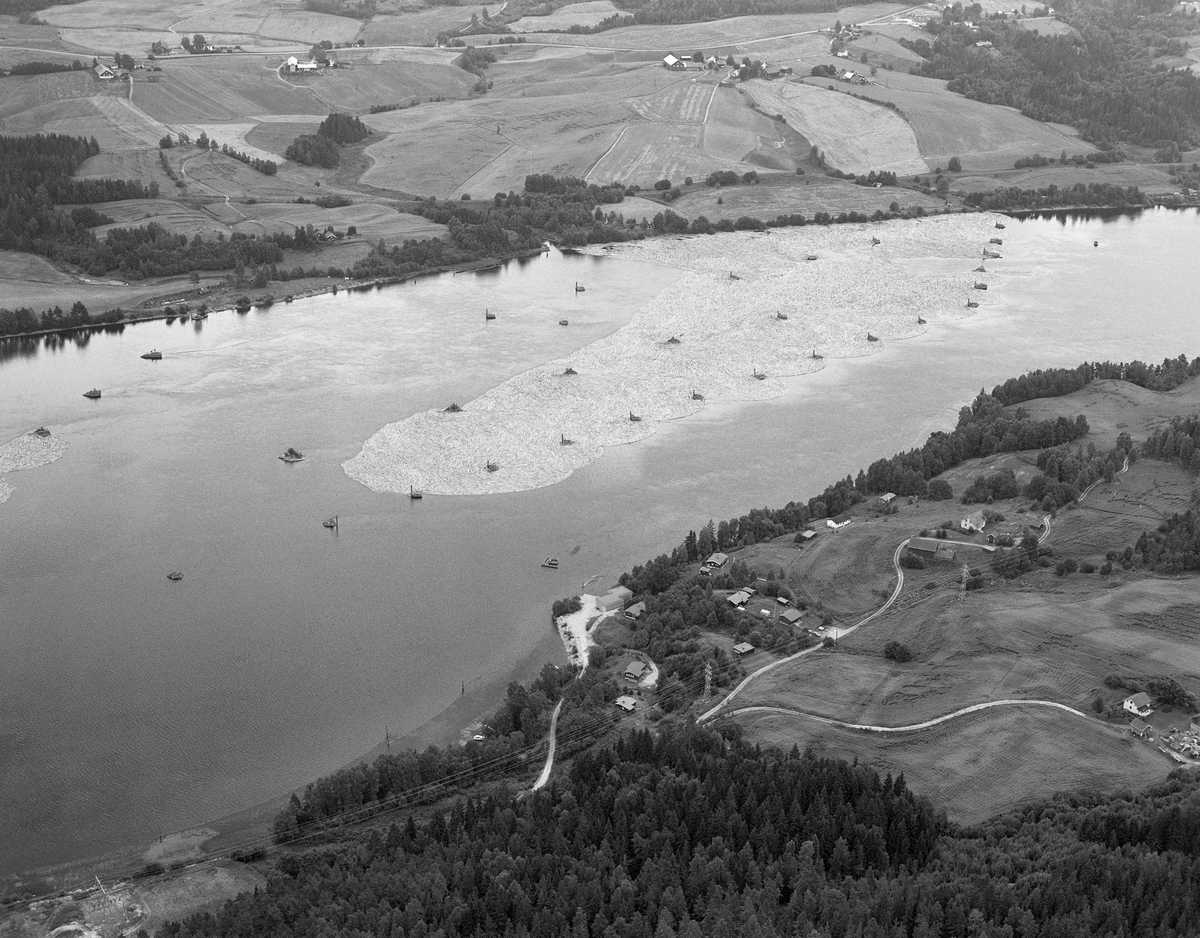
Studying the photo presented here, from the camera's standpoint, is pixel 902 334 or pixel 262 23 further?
pixel 262 23

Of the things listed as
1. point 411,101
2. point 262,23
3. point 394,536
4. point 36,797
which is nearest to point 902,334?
point 394,536

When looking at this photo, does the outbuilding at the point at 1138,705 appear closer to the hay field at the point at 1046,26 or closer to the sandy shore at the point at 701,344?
the sandy shore at the point at 701,344

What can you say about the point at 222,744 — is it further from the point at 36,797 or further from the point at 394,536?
the point at 394,536

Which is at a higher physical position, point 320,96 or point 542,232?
point 320,96

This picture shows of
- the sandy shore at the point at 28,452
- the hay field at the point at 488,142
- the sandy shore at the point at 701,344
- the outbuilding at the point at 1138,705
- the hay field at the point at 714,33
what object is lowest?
the outbuilding at the point at 1138,705

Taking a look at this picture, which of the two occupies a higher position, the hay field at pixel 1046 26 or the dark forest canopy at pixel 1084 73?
the hay field at pixel 1046 26

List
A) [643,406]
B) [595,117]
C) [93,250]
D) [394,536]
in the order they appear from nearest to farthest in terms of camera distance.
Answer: [394,536]
[643,406]
[93,250]
[595,117]

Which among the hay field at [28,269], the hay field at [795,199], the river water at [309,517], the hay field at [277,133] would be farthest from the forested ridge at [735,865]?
the hay field at [277,133]
